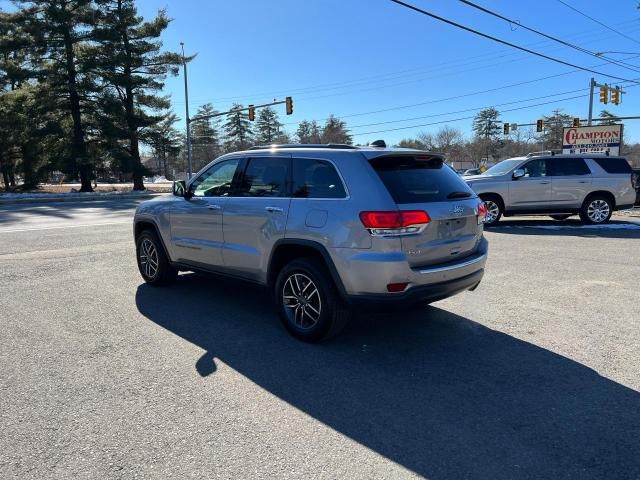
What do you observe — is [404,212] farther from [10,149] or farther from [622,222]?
[10,149]

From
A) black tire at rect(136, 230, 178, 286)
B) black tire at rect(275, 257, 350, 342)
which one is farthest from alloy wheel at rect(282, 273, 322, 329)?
black tire at rect(136, 230, 178, 286)

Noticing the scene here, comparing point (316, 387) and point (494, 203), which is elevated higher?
point (494, 203)

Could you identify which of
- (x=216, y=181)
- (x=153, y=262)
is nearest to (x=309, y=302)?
(x=216, y=181)

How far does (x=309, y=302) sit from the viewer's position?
4.45 meters

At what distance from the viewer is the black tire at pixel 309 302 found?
4234 millimetres

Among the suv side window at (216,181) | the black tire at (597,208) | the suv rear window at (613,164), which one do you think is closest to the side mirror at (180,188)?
the suv side window at (216,181)

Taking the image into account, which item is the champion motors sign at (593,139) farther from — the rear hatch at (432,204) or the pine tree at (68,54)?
the pine tree at (68,54)

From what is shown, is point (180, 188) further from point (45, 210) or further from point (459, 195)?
point (45, 210)

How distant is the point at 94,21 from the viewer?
33406mm

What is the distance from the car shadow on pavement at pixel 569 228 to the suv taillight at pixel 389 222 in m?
8.68

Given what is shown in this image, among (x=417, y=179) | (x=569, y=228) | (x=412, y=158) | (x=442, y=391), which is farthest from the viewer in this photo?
(x=569, y=228)

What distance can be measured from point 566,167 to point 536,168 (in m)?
0.79

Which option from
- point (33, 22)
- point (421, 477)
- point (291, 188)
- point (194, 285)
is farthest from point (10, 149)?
point (421, 477)

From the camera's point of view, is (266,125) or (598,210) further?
(266,125)
